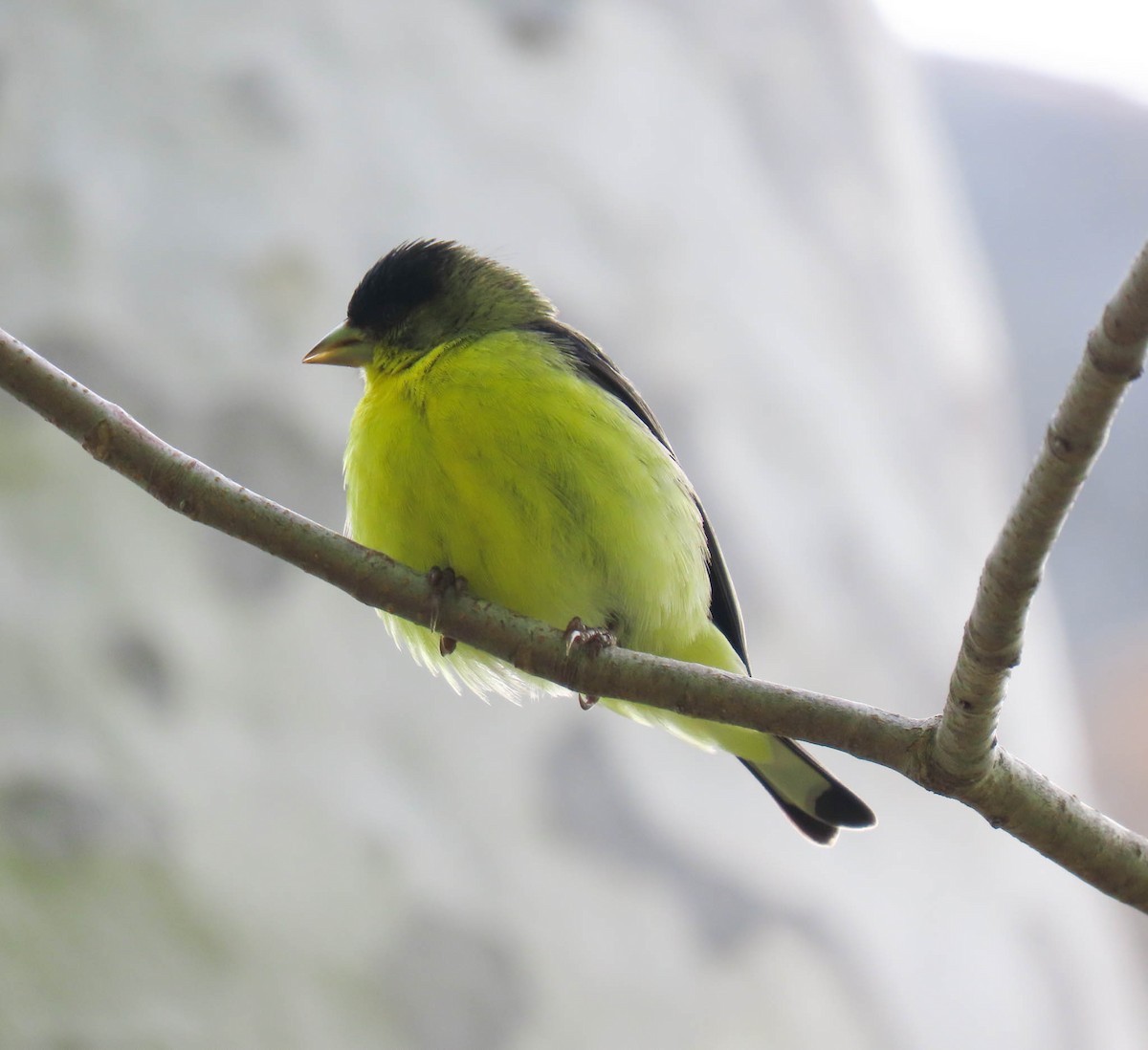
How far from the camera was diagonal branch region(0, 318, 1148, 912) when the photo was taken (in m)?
1.98

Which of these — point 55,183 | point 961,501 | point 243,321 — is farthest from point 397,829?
point 961,501

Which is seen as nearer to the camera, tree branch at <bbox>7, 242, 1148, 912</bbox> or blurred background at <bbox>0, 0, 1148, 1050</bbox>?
tree branch at <bbox>7, 242, 1148, 912</bbox>

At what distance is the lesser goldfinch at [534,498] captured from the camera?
108 inches

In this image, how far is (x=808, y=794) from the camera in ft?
10.9

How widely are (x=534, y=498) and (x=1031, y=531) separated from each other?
128 centimetres

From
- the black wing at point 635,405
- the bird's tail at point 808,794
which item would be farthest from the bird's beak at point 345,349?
the bird's tail at point 808,794

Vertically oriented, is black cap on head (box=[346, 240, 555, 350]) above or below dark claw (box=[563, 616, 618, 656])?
above

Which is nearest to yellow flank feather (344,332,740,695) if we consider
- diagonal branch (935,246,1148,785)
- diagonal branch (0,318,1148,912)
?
diagonal branch (0,318,1148,912)

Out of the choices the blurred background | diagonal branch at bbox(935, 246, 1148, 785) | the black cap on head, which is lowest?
the blurred background

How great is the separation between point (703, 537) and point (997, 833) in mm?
3898

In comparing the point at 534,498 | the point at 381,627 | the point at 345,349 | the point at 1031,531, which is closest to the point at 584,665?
the point at 534,498

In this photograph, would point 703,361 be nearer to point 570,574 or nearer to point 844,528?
point 844,528

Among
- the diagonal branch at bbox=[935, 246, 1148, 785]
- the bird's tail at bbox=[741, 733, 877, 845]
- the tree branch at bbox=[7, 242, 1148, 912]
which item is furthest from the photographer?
the bird's tail at bbox=[741, 733, 877, 845]

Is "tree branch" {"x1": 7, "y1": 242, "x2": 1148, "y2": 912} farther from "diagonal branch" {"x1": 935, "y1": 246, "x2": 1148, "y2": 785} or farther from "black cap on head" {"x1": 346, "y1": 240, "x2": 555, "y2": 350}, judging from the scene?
"black cap on head" {"x1": 346, "y1": 240, "x2": 555, "y2": 350}
